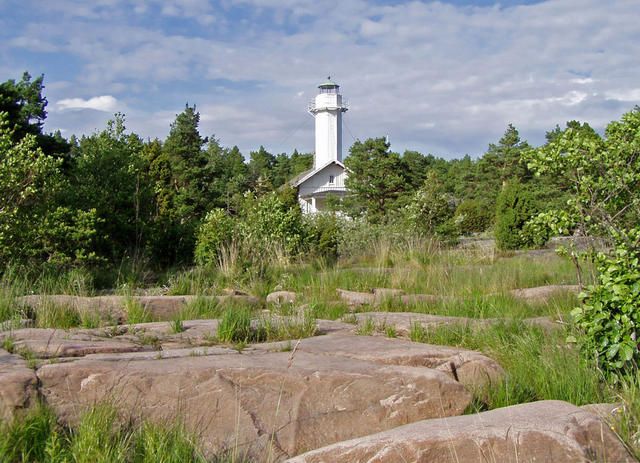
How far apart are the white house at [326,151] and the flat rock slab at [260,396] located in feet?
119

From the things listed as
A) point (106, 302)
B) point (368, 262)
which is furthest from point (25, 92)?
point (106, 302)

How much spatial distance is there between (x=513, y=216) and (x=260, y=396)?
14.6m

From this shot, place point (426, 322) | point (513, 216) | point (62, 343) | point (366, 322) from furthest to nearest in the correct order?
1. point (513, 216)
2. point (426, 322)
3. point (366, 322)
4. point (62, 343)

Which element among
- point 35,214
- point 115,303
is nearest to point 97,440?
point 115,303

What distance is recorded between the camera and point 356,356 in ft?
13.1

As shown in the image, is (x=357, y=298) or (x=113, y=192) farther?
(x=113, y=192)

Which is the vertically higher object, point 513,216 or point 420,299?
point 513,216

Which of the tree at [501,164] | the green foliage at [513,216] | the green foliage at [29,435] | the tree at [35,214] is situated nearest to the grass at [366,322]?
the green foliage at [29,435]

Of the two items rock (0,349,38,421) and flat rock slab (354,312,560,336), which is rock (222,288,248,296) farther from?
rock (0,349,38,421)

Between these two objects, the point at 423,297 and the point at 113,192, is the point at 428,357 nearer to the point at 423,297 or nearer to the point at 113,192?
the point at 423,297

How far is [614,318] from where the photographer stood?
12.1ft

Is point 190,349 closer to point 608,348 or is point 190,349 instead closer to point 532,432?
point 532,432

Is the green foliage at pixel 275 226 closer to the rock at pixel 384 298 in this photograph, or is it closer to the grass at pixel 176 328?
the rock at pixel 384 298

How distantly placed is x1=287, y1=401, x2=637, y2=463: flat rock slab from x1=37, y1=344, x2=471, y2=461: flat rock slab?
46 cm
